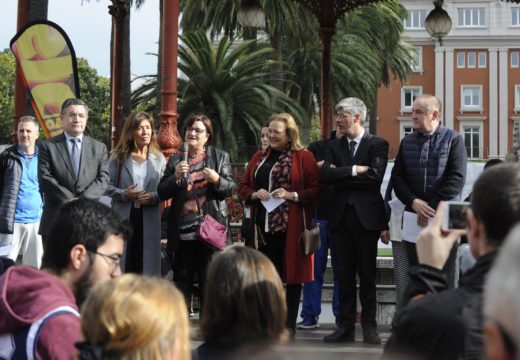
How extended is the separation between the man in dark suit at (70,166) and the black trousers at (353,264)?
82.7 inches

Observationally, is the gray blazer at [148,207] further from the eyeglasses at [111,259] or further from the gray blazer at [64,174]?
the eyeglasses at [111,259]

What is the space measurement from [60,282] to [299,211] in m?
4.64

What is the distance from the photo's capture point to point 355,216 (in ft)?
25.1

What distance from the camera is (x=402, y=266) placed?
7.96 m

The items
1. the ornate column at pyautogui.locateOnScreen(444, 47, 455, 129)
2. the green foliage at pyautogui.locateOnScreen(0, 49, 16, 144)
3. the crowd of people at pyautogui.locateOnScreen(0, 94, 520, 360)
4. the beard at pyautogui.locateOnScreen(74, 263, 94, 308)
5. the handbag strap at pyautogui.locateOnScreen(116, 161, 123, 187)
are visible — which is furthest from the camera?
the ornate column at pyautogui.locateOnScreen(444, 47, 455, 129)

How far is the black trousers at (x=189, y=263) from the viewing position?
306 inches

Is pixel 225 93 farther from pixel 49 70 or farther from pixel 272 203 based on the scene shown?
pixel 272 203

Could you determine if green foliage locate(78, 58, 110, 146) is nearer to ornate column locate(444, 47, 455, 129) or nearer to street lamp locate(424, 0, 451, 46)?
ornate column locate(444, 47, 455, 129)

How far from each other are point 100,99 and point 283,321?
76.1m

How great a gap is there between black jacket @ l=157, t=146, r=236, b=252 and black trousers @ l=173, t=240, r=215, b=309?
11 cm

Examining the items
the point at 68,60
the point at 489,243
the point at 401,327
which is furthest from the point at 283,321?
the point at 68,60

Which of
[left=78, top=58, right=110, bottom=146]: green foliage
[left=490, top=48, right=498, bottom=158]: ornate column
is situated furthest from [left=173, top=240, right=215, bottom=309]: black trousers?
[left=490, top=48, right=498, bottom=158]: ornate column

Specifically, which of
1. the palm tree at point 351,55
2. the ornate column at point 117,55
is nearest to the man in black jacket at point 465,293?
the ornate column at point 117,55

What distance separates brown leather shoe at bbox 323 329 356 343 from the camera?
24.9 feet
